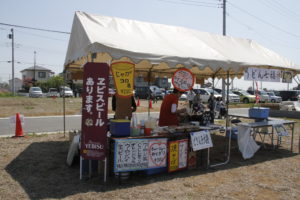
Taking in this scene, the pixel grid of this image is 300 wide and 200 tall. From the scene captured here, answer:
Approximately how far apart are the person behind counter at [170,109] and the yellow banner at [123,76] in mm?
802

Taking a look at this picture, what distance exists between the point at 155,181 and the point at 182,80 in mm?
2207

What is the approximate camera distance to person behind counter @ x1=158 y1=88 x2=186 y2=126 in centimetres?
531

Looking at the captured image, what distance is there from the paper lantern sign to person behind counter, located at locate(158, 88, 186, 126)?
0.15 m

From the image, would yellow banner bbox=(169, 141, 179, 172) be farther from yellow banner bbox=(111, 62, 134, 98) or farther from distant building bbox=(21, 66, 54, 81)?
distant building bbox=(21, 66, 54, 81)

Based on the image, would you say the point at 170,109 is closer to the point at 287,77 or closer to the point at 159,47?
the point at 159,47

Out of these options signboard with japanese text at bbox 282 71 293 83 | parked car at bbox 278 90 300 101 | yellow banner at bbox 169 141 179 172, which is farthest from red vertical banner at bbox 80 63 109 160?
parked car at bbox 278 90 300 101

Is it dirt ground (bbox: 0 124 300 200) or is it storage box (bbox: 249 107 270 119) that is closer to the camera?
dirt ground (bbox: 0 124 300 200)

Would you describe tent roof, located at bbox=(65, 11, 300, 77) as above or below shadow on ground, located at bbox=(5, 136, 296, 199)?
above

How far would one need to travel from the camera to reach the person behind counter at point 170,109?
5309mm

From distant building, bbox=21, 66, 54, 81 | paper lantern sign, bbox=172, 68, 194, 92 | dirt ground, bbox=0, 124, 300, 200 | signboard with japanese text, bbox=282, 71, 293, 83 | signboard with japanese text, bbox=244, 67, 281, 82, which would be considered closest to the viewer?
dirt ground, bbox=0, 124, 300, 200

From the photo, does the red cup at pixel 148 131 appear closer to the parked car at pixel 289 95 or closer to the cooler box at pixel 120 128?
the cooler box at pixel 120 128

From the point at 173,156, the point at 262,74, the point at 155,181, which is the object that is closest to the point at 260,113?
the point at 262,74

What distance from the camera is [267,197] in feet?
13.3

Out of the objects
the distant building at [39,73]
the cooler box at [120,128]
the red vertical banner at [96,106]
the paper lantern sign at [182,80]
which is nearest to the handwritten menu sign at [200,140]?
the paper lantern sign at [182,80]
